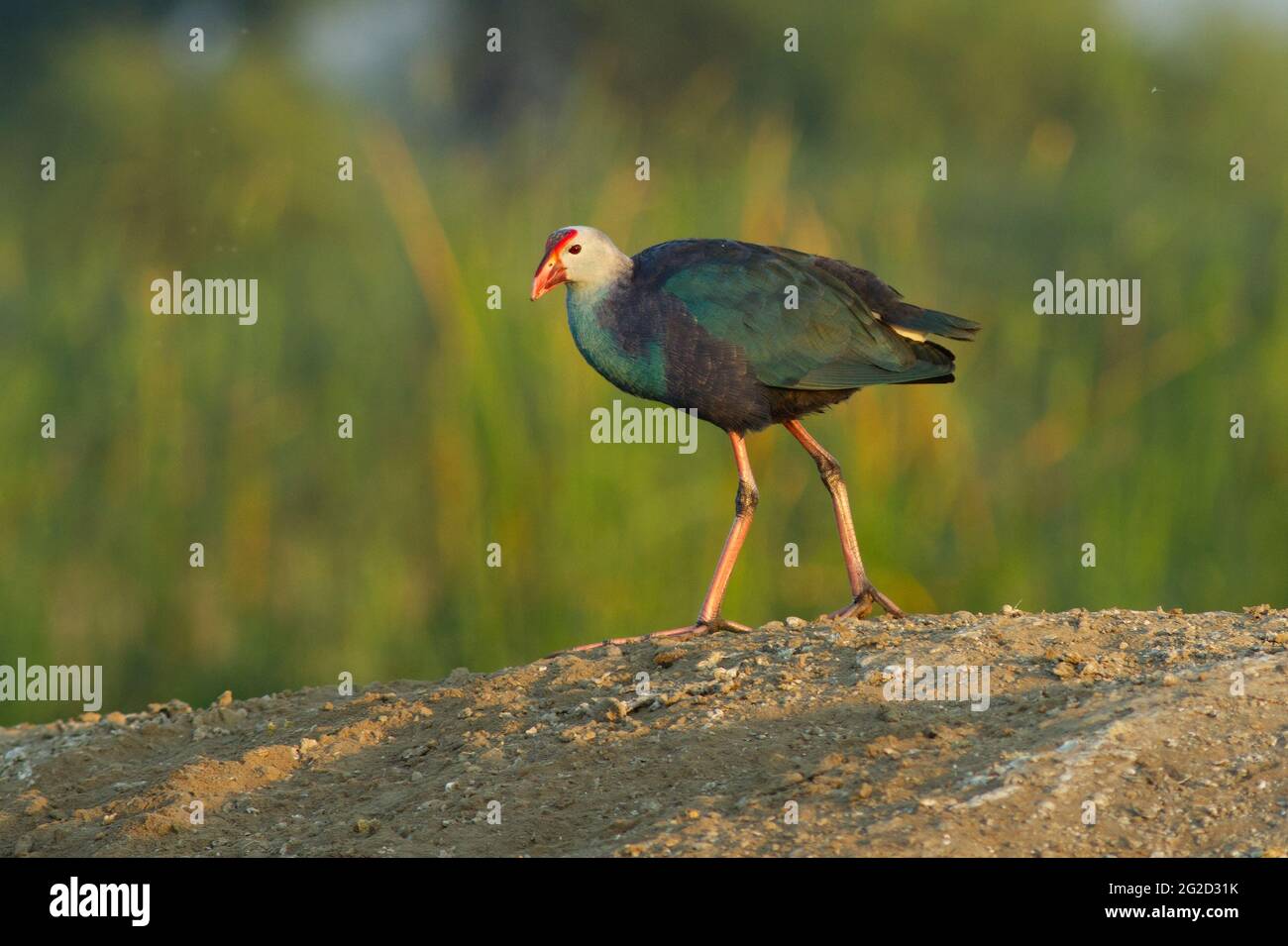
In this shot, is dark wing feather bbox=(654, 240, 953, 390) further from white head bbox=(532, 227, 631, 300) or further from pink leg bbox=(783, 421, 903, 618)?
pink leg bbox=(783, 421, 903, 618)

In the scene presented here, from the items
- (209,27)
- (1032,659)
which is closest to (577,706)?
(1032,659)

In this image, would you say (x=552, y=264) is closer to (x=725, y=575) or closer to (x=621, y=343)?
(x=621, y=343)

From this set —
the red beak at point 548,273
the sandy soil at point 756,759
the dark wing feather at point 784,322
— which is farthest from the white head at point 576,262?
the sandy soil at point 756,759

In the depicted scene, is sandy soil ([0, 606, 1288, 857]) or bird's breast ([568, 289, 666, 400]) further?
bird's breast ([568, 289, 666, 400])

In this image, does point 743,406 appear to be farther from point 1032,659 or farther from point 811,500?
point 811,500

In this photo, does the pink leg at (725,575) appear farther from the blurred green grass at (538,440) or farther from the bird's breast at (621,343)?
the blurred green grass at (538,440)

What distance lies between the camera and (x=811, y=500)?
8.82 m

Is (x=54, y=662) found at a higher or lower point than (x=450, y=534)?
lower

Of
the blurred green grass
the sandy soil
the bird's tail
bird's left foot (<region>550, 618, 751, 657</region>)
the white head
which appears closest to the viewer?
the sandy soil

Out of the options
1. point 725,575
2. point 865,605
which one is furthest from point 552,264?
point 865,605

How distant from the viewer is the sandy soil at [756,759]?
4207 mm

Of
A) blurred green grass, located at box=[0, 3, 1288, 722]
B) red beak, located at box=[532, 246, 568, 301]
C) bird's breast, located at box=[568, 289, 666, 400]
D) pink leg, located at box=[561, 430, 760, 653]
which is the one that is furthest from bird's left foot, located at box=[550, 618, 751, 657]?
blurred green grass, located at box=[0, 3, 1288, 722]

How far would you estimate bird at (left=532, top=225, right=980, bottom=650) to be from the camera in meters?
6.21

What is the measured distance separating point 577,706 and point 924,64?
59.1 ft
